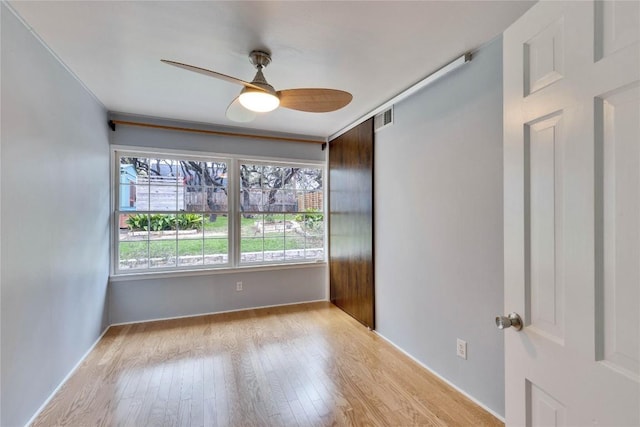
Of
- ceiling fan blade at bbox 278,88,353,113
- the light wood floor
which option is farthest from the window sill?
ceiling fan blade at bbox 278,88,353,113

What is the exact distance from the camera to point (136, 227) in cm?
339

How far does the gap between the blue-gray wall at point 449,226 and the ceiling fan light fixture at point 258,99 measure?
1.31 meters

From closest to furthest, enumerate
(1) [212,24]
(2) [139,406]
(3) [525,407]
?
(3) [525,407], (1) [212,24], (2) [139,406]

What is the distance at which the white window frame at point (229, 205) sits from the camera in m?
3.26

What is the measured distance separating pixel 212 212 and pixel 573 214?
3591 millimetres

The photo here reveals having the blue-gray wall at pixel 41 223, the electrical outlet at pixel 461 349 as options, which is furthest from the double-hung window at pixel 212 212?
the electrical outlet at pixel 461 349

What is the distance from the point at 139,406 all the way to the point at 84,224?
163 cm

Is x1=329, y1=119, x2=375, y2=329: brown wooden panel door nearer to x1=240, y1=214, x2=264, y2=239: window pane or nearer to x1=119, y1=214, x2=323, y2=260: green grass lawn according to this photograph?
x1=119, y1=214, x2=323, y2=260: green grass lawn

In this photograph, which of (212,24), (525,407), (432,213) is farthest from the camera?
(432,213)

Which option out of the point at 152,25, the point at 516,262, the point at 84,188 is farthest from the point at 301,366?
the point at 152,25

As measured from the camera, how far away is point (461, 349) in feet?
6.81

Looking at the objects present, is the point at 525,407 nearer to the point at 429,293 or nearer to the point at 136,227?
the point at 429,293

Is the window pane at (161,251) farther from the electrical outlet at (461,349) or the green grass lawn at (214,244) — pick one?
the electrical outlet at (461,349)

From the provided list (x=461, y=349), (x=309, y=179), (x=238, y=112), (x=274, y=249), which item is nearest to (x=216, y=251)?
(x=274, y=249)
